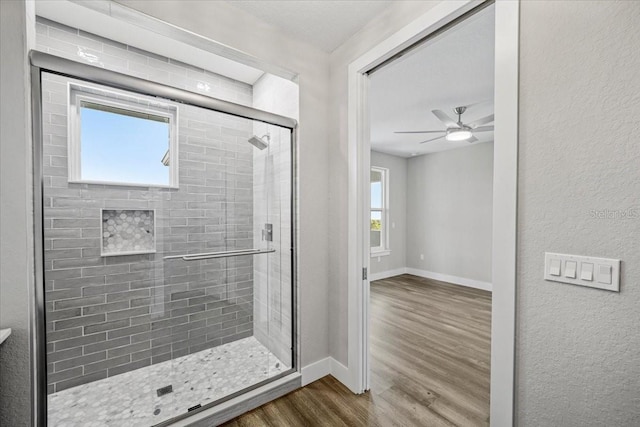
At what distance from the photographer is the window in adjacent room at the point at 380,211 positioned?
581 centimetres

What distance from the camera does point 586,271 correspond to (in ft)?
3.10

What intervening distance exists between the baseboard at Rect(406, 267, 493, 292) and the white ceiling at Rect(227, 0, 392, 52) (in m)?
4.76

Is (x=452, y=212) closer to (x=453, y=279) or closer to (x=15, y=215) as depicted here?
(x=453, y=279)

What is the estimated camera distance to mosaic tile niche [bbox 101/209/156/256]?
1597mm

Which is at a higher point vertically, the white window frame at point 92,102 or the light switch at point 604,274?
the white window frame at point 92,102

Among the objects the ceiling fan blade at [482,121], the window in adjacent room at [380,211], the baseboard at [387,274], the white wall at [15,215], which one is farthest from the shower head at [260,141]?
the baseboard at [387,274]

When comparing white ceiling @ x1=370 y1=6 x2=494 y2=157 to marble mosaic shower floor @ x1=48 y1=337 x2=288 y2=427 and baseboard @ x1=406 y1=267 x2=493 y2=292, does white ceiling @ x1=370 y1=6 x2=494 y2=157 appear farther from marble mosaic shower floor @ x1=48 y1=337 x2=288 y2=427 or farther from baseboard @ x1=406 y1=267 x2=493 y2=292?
baseboard @ x1=406 y1=267 x2=493 y2=292

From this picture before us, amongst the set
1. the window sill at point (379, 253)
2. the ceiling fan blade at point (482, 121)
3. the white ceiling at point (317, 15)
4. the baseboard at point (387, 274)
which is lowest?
the baseboard at point (387, 274)

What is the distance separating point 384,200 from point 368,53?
14.0 ft

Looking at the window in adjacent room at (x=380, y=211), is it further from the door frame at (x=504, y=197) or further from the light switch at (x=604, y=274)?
the light switch at (x=604, y=274)

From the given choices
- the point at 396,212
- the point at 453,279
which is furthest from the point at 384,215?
the point at 453,279

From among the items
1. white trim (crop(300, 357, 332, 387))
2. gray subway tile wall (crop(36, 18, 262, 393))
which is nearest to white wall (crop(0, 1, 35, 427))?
gray subway tile wall (crop(36, 18, 262, 393))

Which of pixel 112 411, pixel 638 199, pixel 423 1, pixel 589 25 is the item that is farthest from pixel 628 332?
pixel 112 411

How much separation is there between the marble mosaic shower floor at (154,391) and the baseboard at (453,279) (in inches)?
174
